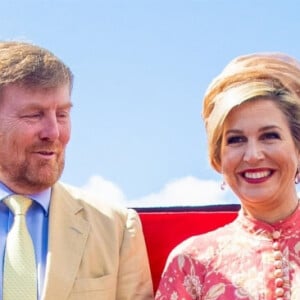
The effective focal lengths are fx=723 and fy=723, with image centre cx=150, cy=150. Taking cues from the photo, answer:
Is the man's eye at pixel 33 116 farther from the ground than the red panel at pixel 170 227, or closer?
farther from the ground

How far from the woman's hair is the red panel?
275 millimetres

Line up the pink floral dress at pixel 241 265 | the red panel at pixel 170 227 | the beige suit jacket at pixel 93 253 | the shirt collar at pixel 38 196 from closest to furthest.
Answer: the pink floral dress at pixel 241 265
the beige suit jacket at pixel 93 253
the shirt collar at pixel 38 196
the red panel at pixel 170 227

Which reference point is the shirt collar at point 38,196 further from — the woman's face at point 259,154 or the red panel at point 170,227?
the woman's face at point 259,154

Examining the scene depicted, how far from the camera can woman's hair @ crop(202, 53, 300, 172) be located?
1.88 metres

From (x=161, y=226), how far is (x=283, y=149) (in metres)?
0.55

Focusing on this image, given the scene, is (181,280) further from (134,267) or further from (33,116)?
(33,116)

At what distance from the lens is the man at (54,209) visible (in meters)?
1.95

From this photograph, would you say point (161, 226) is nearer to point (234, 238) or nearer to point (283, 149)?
point (234, 238)

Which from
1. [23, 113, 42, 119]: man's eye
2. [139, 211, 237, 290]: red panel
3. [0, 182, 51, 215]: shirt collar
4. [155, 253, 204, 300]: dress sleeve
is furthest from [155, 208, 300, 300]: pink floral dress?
[23, 113, 42, 119]: man's eye

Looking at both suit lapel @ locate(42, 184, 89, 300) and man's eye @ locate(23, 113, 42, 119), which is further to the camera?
man's eye @ locate(23, 113, 42, 119)

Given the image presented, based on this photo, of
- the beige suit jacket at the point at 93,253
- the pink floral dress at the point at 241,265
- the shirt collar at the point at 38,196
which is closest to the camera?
the pink floral dress at the point at 241,265

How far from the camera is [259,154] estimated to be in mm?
1811

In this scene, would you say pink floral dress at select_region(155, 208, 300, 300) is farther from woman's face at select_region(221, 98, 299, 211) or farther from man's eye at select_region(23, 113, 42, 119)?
man's eye at select_region(23, 113, 42, 119)

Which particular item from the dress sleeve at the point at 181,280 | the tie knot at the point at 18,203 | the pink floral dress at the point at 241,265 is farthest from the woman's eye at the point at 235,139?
the tie knot at the point at 18,203
